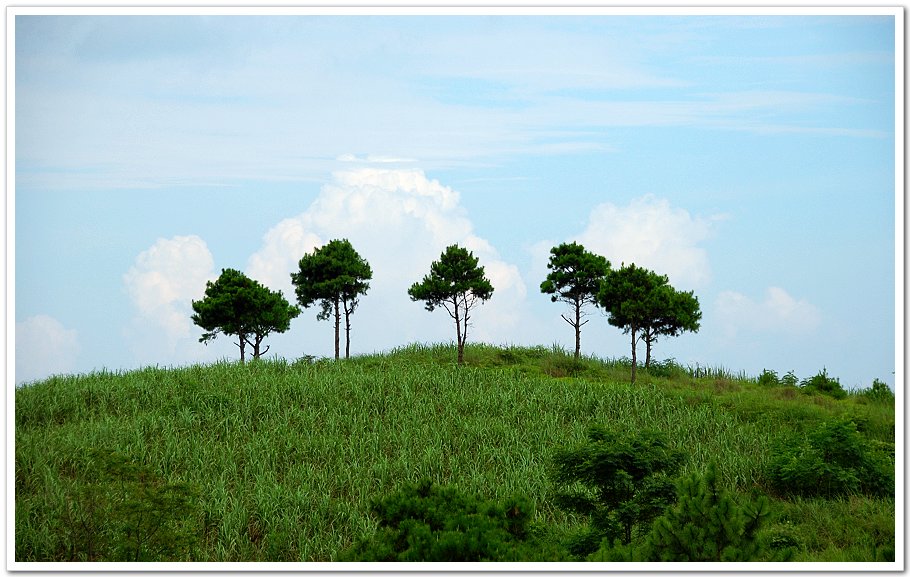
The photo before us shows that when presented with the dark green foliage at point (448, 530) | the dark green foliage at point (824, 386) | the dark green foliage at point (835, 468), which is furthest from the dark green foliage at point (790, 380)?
the dark green foliage at point (448, 530)

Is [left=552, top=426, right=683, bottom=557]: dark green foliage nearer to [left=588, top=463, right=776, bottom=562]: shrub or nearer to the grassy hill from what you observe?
the grassy hill

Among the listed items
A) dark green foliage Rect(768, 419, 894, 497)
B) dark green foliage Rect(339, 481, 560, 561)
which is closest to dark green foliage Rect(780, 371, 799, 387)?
dark green foliage Rect(768, 419, 894, 497)

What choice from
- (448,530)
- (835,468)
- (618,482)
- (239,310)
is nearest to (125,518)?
(448,530)

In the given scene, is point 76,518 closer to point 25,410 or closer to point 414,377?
point 25,410

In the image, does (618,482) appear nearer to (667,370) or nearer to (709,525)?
(709,525)

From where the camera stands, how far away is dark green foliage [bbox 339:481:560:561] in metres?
6.05

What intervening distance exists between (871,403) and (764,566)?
10.8 m

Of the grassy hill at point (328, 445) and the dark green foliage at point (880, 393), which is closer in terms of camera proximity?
the grassy hill at point (328, 445)

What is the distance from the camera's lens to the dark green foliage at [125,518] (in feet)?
25.8

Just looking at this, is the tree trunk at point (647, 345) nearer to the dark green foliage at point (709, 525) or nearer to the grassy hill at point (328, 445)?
the grassy hill at point (328, 445)

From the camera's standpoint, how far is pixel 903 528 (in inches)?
298

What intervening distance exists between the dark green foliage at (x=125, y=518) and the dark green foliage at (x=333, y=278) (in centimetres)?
1225

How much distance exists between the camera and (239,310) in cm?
2034

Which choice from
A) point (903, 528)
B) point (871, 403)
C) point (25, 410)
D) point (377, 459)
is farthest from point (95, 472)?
point (871, 403)
